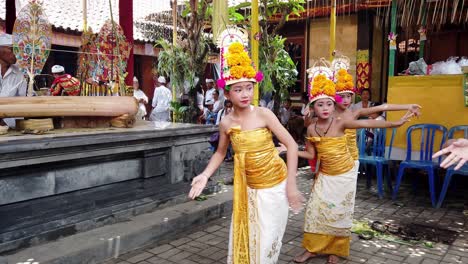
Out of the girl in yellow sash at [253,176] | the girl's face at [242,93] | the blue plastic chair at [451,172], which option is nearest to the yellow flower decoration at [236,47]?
the girl in yellow sash at [253,176]

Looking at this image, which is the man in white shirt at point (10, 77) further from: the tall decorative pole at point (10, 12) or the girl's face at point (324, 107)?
the girl's face at point (324, 107)

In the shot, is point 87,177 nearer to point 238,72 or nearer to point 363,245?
point 238,72

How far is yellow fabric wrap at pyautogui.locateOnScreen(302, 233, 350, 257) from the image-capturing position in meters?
3.84

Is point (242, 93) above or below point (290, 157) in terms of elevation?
above

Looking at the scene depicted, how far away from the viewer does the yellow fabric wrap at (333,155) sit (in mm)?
3828

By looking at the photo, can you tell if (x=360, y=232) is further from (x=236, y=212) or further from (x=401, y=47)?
(x=401, y=47)

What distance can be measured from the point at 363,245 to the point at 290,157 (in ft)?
6.56

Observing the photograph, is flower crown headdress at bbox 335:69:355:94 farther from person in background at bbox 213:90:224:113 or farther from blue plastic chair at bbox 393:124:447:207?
person in background at bbox 213:90:224:113

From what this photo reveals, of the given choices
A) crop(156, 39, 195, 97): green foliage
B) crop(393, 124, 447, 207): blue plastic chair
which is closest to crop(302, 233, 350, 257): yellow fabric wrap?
crop(393, 124, 447, 207): blue plastic chair

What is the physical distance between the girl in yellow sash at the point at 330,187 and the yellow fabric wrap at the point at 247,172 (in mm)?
988

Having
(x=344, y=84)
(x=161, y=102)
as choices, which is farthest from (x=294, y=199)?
(x=161, y=102)

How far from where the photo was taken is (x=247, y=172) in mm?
2988

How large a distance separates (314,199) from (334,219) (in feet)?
0.90

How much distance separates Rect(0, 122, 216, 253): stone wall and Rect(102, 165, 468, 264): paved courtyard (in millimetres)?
→ 615
